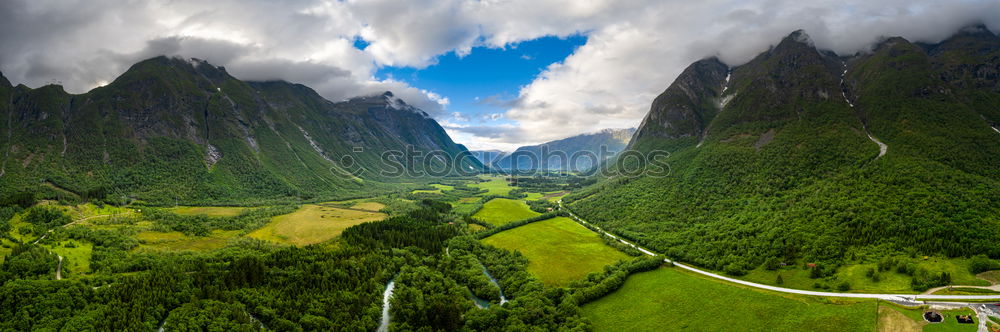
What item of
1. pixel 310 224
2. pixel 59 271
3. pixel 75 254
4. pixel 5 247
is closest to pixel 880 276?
pixel 310 224

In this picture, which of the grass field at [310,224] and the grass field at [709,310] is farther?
the grass field at [310,224]

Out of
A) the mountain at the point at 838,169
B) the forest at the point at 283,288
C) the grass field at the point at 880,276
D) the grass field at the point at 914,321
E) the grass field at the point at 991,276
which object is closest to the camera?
the grass field at the point at 914,321

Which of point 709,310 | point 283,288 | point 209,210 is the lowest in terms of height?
point 709,310

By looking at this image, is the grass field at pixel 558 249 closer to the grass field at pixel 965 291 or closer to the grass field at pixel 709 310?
the grass field at pixel 709 310

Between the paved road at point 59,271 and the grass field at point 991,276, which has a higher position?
the paved road at point 59,271

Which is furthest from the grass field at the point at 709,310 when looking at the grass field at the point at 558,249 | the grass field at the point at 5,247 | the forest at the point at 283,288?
the grass field at the point at 5,247

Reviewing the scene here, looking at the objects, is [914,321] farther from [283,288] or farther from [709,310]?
[283,288]

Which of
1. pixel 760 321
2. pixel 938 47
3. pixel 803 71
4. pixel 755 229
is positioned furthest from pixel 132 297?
pixel 938 47

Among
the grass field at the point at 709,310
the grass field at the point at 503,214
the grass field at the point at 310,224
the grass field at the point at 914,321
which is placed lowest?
the grass field at the point at 709,310
